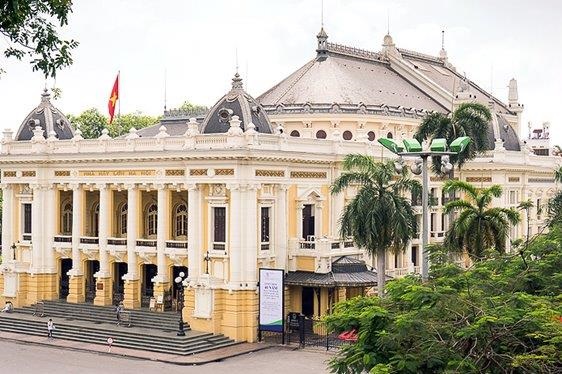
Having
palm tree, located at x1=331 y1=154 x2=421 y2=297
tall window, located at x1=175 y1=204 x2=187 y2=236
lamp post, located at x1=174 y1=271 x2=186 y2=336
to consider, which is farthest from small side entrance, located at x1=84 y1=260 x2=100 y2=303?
palm tree, located at x1=331 y1=154 x2=421 y2=297

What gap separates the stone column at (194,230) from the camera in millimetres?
45125

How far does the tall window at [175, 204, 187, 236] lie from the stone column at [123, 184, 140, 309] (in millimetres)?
2233

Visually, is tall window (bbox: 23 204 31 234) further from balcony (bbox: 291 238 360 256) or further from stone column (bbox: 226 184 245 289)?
balcony (bbox: 291 238 360 256)

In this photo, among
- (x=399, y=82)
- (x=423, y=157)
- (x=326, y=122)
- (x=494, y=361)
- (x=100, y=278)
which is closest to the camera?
(x=494, y=361)

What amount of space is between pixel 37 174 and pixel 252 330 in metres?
15.0

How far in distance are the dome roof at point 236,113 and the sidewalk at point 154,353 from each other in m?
9.93

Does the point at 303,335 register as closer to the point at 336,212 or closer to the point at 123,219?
the point at 336,212

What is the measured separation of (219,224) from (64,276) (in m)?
11.5

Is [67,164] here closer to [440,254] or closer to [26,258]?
[26,258]

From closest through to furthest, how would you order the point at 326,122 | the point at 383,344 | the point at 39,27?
the point at 39,27 < the point at 383,344 < the point at 326,122

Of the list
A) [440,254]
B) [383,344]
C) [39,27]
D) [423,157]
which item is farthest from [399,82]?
[39,27]

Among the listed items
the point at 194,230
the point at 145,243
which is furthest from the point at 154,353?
the point at 145,243

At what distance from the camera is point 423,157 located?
28906mm

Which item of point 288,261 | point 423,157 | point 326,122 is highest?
point 326,122
